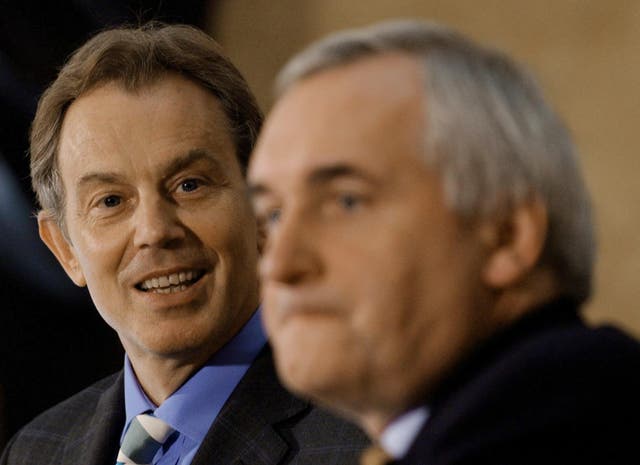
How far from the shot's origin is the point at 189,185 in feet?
7.36

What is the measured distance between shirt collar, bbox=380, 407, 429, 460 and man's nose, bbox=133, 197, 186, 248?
3.65ft

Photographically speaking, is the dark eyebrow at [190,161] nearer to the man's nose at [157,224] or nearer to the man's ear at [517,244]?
the man's nose at [157,224]

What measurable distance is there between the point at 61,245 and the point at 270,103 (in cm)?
214

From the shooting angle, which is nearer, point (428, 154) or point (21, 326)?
point (428, 154)

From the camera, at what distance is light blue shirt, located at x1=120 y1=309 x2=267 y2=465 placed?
2246mm

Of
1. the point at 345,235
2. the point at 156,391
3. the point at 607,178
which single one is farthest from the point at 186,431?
the point at 607,178

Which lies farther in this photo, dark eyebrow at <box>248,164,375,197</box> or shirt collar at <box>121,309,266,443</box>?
shirt collar at <box>121,309,266,443</box>

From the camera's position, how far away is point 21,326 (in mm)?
4152

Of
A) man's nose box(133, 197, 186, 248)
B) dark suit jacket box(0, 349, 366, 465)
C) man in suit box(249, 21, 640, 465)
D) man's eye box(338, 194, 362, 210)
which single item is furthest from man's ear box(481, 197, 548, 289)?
man's nose box(133, 197, 186, 248)

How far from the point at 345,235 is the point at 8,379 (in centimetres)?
323

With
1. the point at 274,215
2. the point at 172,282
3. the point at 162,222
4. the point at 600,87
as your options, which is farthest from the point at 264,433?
the point at 600,87

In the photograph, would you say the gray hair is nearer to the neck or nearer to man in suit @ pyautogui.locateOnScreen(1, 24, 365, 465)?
man in suit @ pyautogui.locateOnScreen(1, 24, 365, 465)

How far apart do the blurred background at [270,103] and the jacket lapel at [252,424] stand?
161 cm

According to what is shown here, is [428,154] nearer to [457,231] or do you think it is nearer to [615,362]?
[457,231]
